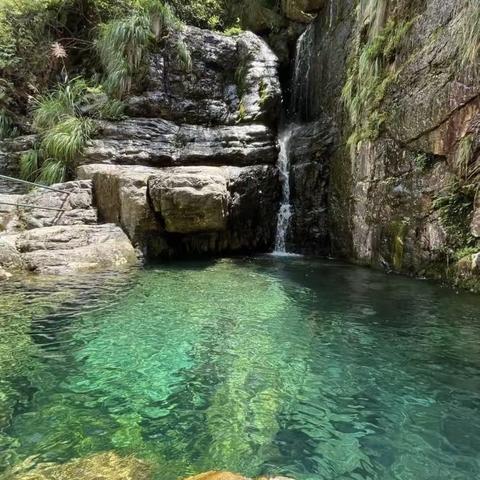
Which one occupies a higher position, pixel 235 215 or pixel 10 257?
pixel 235 215

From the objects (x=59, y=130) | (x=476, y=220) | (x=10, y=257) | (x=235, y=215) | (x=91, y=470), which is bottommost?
(x=91, y=470)

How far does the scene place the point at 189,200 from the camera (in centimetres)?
708

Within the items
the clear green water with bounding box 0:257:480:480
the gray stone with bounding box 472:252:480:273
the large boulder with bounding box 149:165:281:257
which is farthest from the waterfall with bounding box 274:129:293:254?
the gray stone with bounding box 472:252:480:273

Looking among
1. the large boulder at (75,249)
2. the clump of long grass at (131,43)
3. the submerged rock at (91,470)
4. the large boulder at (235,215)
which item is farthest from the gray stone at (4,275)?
the clump of long grass at (131,43)

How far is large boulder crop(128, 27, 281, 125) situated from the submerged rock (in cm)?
843

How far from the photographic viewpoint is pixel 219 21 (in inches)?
517

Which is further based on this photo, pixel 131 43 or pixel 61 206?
pixel 131 43

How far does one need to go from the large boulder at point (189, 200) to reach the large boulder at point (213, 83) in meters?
2.88

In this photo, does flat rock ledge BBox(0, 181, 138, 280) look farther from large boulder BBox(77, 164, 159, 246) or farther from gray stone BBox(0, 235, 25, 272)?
large boulder BBox(77, 164, 159, 246)

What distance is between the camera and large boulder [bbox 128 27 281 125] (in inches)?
379

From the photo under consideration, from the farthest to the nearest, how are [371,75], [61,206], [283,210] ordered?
[283,210], [61,206], [371,75]

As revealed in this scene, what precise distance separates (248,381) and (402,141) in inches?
187

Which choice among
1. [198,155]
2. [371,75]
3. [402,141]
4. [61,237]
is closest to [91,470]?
[61,237]

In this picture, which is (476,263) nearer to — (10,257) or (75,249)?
(75,249)
